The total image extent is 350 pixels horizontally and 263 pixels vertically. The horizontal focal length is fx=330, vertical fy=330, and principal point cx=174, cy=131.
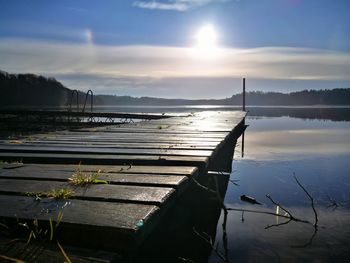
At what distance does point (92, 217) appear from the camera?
182 cm

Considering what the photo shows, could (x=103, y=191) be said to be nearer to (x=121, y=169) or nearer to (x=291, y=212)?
(x=121, y=169)

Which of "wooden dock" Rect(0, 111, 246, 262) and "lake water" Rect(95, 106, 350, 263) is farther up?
"wooden dock" Rect(0, 111, 246, 262)

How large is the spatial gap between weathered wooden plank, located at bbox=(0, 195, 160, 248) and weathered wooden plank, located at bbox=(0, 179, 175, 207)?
10 centimetres

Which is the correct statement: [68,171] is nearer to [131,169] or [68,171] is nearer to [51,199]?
[131,169]

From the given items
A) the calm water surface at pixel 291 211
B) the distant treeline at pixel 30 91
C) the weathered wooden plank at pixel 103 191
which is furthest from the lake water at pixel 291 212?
the distant treeline at pixel 30 91

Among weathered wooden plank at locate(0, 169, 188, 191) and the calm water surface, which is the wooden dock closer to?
weathered wooden plank at locate(0, 169, 188, 191)

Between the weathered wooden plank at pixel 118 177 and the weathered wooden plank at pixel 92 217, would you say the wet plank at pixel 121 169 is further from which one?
the weathered wooden plank at pixel 92 217

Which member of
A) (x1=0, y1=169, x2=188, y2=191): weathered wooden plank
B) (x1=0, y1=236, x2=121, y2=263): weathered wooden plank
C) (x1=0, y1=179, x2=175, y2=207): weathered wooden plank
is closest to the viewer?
(x1=0, y1=236, x2=121, y2=263): weathered wooden plank

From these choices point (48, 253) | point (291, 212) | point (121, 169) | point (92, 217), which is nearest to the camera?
point (48, 253)

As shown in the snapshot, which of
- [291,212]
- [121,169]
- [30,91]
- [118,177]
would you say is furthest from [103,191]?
[30,91]

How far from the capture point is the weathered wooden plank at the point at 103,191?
218 centimetres

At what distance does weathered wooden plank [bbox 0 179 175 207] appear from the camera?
7.16 feet

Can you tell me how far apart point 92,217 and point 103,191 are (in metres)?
0.58

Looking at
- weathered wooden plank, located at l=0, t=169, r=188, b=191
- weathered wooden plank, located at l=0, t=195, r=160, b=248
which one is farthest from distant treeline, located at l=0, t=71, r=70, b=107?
weathered wooden plank, located at l=0, t=195, r=160, b=248
